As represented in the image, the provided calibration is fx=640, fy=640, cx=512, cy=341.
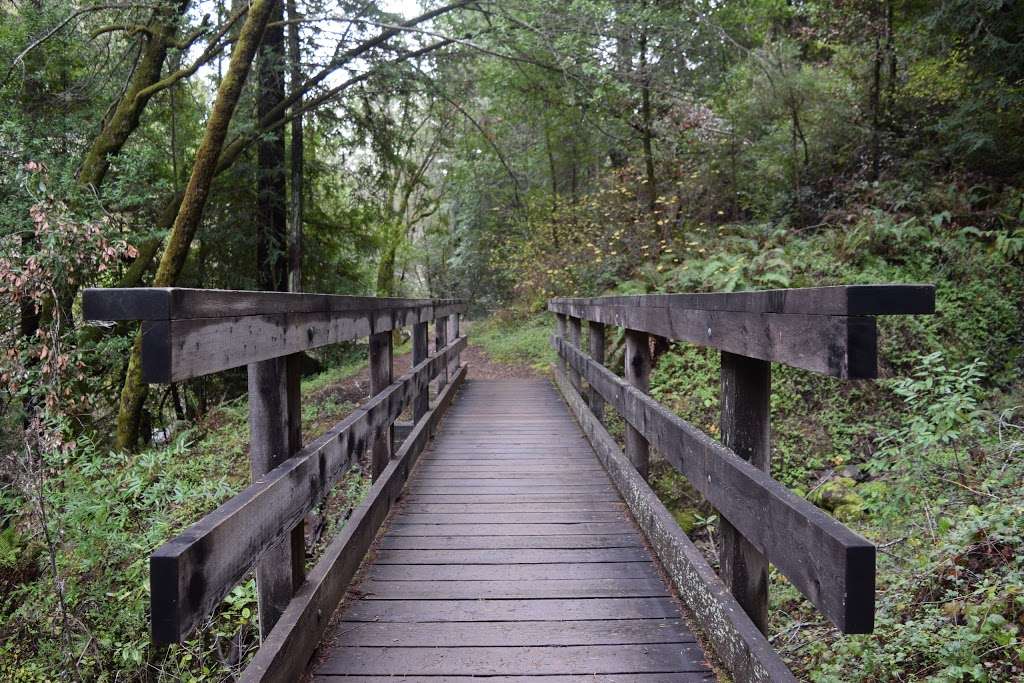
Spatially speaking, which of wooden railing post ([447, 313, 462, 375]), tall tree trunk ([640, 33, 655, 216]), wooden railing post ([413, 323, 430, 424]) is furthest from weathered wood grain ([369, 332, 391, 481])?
tall tree trunk ([640, 33, 655, 216])

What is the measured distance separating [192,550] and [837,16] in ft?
44.8

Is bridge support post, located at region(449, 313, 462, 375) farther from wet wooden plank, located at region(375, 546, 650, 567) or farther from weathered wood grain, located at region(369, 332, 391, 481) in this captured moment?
wet wooden plank, located at region(375, 546, 650, 567)

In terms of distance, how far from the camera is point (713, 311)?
2.37 metres

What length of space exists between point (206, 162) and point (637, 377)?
6587 mm

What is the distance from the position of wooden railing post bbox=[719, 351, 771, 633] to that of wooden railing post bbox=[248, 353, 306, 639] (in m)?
1.58

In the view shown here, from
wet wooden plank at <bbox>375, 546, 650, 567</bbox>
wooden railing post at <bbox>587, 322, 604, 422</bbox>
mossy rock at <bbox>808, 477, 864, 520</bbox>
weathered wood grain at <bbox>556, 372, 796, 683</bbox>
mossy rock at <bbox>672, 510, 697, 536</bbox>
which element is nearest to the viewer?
weathered wood grain at <bbox>556, 372, 796, 683</bbox>

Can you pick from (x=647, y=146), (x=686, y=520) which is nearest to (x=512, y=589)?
(x=686, y=520)

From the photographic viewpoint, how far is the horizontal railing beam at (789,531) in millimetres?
1427

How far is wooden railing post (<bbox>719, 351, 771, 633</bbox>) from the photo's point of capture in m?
2.15

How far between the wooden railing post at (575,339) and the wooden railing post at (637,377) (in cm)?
304

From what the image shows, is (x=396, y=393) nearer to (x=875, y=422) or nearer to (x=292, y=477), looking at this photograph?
(x=292, y=477)

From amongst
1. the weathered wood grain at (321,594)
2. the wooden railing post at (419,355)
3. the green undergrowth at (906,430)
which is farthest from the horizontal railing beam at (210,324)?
the wooden railing post at (419,355)

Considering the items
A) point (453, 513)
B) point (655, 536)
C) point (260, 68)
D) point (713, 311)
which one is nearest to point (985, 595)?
point (655, 536)

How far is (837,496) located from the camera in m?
5.04
